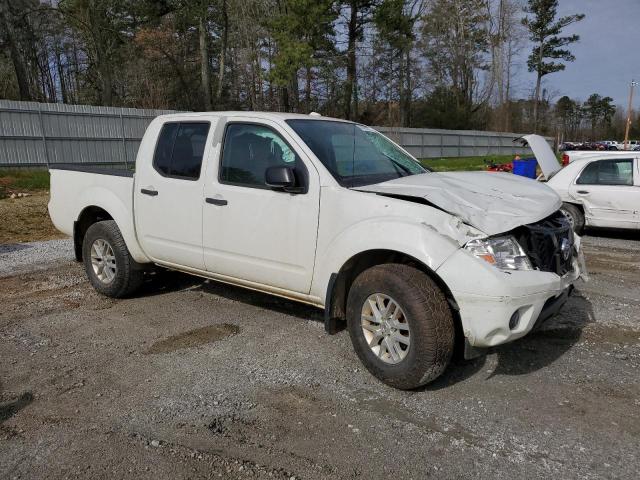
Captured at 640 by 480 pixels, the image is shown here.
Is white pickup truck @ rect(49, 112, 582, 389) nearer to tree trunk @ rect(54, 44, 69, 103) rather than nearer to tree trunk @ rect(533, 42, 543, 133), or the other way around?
tree trunk @ rect(54, 44, 69, 103)

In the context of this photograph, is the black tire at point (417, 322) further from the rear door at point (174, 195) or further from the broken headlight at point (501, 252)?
the rear door at point (174, 195)

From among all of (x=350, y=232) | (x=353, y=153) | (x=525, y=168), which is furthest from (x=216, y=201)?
(x=525, y=168)

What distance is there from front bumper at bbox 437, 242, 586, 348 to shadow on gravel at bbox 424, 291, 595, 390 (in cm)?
66

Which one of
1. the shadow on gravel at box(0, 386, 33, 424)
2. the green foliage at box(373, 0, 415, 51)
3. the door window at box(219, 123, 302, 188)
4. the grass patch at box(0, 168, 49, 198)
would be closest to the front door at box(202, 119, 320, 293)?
the door window at box(219, 123, 302, 188)

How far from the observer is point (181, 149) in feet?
16.3

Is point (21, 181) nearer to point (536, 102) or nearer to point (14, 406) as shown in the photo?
point (14, 406)

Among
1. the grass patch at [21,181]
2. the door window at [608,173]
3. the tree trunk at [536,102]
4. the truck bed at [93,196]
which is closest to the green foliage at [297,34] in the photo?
the grass patch at [21,181]

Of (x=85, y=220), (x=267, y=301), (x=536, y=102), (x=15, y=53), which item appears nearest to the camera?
A: (x=267, y=301)

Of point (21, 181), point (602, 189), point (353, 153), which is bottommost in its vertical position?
point (21, 181)

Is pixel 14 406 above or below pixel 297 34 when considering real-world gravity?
below

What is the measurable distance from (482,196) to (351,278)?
111cm

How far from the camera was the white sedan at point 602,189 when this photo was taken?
8.98 meters

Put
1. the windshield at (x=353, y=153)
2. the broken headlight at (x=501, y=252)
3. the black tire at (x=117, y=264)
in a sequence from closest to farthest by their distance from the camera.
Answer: the broken headlight at (x=501, y=252), the windshield at (x=353, y=153), the black tire at (x=117, y=264)

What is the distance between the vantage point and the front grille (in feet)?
11.2
